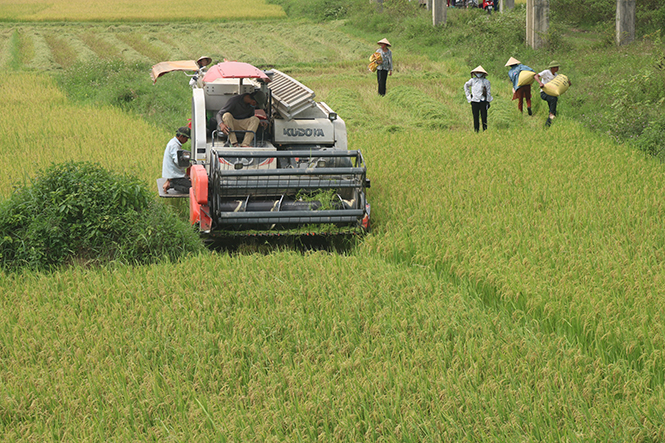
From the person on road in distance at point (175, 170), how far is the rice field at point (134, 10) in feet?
99.3

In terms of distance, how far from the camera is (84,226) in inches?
273

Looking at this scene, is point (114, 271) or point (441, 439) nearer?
point (441, 439)

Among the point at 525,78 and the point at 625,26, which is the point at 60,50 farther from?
the point at 625,26

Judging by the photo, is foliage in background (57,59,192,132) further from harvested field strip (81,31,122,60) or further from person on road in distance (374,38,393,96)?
harvested field strip (81,31,122,60)

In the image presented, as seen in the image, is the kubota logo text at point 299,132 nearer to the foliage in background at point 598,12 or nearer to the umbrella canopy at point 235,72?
the umbrella canopy at point 235,72

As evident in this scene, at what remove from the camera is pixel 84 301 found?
5.75 meters

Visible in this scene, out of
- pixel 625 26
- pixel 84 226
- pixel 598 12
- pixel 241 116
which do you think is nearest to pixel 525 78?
pixel 625 26

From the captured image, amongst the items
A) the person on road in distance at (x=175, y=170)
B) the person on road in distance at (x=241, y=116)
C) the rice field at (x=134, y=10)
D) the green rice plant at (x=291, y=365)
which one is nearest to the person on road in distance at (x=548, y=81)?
the person on road in distance at (x=241, y=116)

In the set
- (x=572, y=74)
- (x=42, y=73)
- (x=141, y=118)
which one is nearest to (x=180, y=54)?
(x=42, y=73)

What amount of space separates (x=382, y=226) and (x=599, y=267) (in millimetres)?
2435

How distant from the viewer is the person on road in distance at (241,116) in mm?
8656

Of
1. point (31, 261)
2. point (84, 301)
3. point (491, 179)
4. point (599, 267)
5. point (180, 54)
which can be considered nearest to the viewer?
point (84, 301)

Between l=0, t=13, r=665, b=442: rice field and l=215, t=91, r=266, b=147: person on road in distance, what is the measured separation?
1.83 metres

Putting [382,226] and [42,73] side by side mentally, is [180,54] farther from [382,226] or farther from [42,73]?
[382,226]
